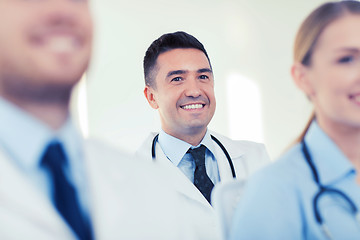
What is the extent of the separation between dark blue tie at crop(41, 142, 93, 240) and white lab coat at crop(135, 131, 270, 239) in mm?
393

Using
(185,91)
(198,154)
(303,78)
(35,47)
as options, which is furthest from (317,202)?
(185,91)

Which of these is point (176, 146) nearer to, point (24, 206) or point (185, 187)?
point (185, 187)

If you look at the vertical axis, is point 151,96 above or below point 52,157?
above

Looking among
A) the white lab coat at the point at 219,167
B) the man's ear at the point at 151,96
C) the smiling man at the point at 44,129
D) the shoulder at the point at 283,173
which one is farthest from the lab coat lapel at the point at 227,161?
the smiling man at the point at 44,129

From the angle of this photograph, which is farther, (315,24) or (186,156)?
(186,156)

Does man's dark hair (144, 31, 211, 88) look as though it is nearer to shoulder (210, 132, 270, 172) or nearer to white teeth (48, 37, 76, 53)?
shoulder (210, 132, 270, 172)

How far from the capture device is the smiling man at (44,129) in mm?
346

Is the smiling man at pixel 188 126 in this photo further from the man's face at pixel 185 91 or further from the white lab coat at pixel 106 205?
the white lab coat at pixel 106 205

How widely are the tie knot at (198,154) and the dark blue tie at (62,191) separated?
598 mm

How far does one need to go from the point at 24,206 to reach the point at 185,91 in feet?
2.48

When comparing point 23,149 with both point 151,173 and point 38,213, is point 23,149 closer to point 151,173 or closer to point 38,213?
point 38,213

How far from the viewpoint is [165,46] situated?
1124 mm

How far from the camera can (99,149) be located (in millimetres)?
460

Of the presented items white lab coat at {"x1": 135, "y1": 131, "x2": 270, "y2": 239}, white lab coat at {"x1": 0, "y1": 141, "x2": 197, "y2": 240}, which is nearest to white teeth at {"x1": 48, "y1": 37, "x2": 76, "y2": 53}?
white lab coat at {"x1": 0, "y1": 141, "x2": 197, "y2": 240}
